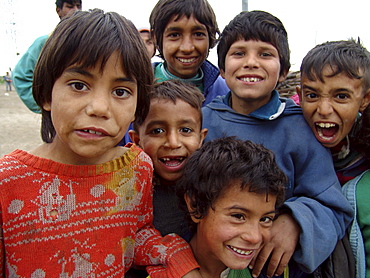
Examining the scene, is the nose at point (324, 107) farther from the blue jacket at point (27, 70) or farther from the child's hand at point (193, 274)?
the blue jacket at point (27, 70)

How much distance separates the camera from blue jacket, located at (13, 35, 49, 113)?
9.31 feet

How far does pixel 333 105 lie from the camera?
5.09ft

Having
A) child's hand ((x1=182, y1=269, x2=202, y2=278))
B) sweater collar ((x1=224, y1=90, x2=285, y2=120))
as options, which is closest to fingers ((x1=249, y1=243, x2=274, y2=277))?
child's hand ((x1=182, y1=269, x2=202, y2=278))

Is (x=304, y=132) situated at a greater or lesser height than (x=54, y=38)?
lesser

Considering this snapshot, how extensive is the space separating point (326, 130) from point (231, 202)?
71 cm

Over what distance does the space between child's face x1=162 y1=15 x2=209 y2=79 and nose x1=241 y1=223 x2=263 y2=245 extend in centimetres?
132

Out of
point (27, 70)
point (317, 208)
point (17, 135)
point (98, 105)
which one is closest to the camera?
point (98, 105)

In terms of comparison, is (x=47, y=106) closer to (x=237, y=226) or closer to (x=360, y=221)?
(x=237, y=226)

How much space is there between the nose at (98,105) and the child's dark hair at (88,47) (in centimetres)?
10

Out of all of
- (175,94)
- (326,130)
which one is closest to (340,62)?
(326,130)

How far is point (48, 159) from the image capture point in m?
1.17

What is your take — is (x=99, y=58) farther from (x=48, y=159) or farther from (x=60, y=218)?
(x=60, y=218)

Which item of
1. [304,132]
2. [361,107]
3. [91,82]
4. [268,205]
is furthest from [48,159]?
[361,107]

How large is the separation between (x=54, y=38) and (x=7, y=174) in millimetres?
512
